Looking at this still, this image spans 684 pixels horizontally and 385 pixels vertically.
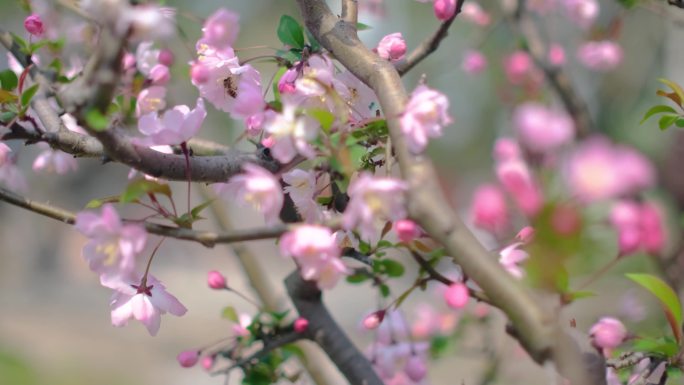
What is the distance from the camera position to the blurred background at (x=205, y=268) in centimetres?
241

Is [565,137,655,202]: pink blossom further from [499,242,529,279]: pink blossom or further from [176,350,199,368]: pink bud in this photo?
[176,350,199,368]: pink bud

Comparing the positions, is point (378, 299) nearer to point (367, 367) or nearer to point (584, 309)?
point (367, 367)

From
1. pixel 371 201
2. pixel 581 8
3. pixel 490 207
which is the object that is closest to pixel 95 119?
pixel 371 201

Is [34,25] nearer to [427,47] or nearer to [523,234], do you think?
[427,47]

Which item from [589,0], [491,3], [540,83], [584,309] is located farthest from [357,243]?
[584,309]

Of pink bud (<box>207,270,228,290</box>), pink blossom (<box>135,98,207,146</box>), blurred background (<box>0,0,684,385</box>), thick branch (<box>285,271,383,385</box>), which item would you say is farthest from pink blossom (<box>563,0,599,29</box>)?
pink blossom (<box>135,98,207,146</box>)

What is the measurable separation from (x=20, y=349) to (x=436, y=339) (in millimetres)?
4413

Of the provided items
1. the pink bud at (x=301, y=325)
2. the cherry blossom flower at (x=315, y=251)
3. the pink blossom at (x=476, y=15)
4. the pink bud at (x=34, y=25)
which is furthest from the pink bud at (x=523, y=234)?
the pink blossom at (x=476, y=15)

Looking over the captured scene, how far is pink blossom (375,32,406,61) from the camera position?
0.90 m

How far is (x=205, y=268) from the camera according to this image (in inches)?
372

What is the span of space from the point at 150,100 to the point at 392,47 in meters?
0.40

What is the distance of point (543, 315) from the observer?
1.72 ft

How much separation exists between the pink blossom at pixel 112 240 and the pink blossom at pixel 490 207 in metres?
0.28

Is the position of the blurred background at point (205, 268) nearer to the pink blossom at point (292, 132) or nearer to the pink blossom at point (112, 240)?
the pink blossom at point (292, 132)
